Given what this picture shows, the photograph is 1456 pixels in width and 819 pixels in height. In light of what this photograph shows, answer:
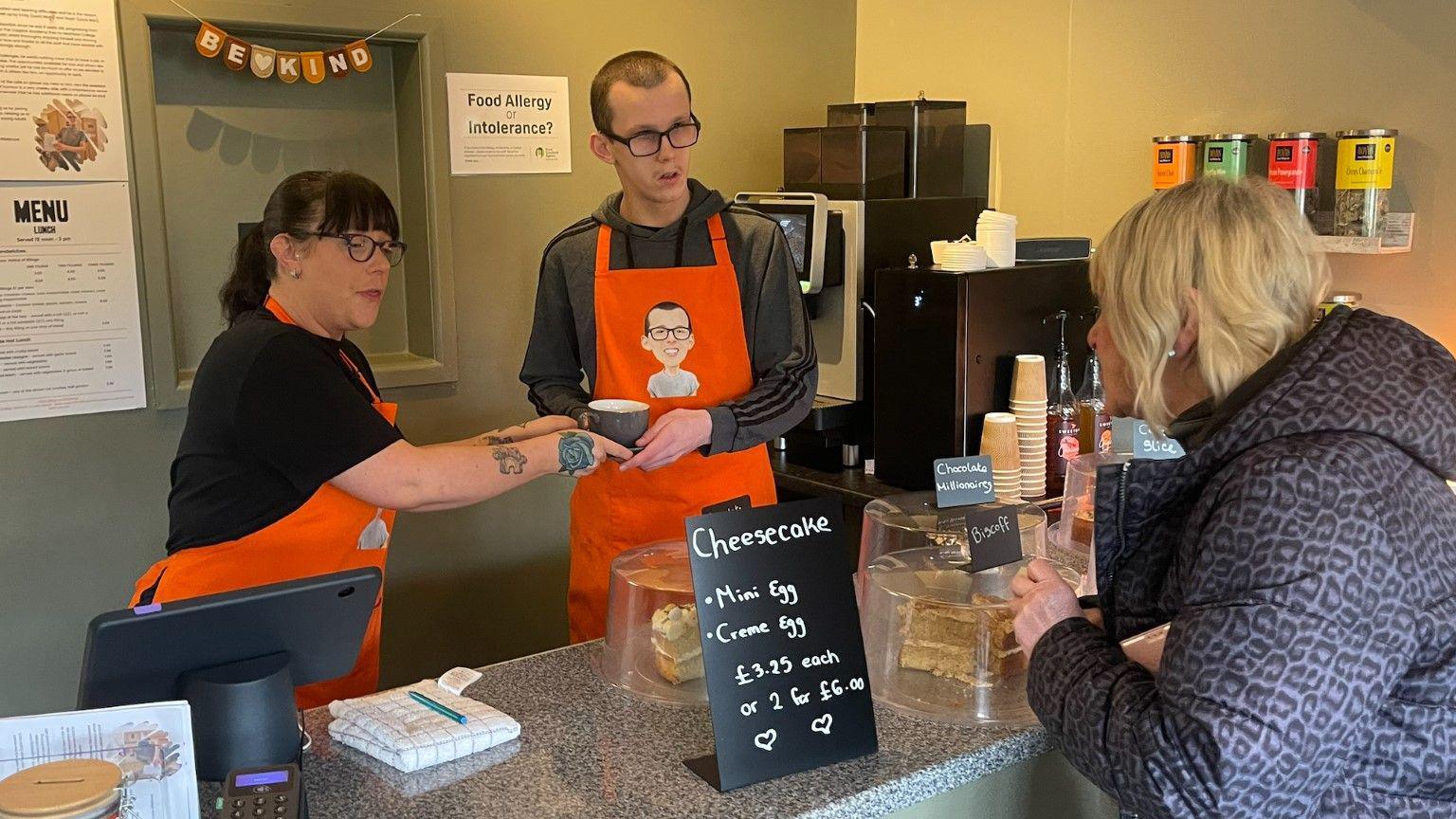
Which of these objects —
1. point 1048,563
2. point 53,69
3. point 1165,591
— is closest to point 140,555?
point 53,69

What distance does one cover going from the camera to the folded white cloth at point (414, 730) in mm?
1526

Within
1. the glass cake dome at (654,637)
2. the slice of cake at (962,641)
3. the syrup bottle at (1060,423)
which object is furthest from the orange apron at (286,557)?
the syrup bottle at (1060,423)

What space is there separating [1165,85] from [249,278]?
2336 millimetres

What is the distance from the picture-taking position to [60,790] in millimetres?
1076

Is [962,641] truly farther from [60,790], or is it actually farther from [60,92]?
[60,92]

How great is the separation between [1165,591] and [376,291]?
133 centimetres

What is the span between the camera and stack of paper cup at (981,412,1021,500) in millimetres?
2883

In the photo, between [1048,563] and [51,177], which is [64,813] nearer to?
[1048,563]

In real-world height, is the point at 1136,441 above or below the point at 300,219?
below

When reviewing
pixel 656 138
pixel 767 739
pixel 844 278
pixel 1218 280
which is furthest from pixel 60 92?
pixel 1218 280

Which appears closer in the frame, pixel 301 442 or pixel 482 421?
pixel 301 442

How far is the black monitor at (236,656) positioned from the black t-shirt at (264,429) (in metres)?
0.45

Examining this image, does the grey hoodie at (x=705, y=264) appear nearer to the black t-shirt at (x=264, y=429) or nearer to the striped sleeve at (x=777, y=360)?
the striped sleeve at (x=777, y=360)

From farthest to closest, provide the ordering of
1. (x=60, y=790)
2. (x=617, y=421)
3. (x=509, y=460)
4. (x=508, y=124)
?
(x=508, y=124) < (x=617, y=421) < (x=509, y=460) < (x=60, y=790)
